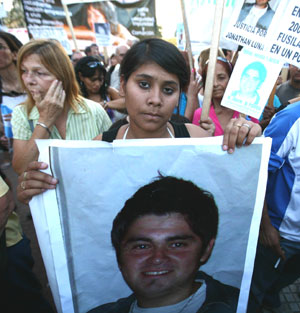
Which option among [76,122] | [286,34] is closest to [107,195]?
[76,122]

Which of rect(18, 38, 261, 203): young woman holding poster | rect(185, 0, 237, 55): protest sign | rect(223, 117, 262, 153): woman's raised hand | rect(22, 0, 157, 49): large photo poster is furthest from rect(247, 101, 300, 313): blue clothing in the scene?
rect(22, 0, 157, 49): large photo poster

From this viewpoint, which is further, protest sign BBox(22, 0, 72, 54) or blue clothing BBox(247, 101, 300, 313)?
protest sign BBox(22, 0, 72, 54)

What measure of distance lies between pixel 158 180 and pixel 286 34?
963 millimetres

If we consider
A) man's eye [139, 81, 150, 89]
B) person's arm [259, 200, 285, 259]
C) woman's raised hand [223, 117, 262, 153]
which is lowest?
person's arm [259, 200, 285, 259]

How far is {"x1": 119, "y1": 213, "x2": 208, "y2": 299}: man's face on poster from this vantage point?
849 mm

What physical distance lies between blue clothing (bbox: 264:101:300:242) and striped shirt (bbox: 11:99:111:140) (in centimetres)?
100

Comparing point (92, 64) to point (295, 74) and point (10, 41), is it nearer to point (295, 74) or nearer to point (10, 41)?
point (10, 41)

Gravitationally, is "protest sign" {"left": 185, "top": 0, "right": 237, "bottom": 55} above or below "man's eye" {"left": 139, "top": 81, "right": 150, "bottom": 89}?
above

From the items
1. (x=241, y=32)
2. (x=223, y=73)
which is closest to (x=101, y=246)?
(x=241, y=32)

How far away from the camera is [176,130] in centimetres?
116

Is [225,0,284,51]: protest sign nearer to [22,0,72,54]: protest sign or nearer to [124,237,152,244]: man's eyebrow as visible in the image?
[124,237,152,244]: man's eyebrow

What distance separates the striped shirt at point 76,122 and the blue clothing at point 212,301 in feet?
3.03

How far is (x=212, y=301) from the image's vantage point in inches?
37.2

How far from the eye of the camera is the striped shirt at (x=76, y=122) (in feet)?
4.52
